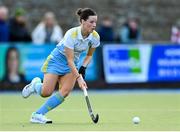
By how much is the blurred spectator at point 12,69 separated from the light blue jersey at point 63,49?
8.03 m

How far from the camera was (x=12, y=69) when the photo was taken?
1900cm

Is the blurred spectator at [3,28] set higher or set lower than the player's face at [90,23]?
lower

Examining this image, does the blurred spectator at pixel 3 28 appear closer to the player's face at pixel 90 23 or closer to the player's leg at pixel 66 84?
the player's leg at pixel 66 84

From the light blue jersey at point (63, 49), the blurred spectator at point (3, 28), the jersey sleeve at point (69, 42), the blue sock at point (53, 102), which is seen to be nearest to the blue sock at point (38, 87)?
the light blue jersey at point (63, 49)

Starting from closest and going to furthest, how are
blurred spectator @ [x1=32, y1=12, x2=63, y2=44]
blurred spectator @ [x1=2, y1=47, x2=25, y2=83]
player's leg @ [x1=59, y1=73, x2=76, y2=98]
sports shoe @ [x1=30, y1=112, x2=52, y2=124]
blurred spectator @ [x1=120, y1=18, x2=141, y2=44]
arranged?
sports shoe @ [x1=30, y1=112, x2=52, y2=124] < player's leg @ [x1=59, y1=73, x2=76, y2=98] < blurred spectator @ [x1=2, y1=47, x2=25, y2=83] < blurred spectator @ [x1=32, y1=12, x2=63, y2=44] < blurred spectator @ [x1=120, y1=18, x2=141, y2=44]

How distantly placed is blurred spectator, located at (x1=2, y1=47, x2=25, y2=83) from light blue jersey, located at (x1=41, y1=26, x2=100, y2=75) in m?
8.03

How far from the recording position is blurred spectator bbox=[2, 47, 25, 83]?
18969 millimetres

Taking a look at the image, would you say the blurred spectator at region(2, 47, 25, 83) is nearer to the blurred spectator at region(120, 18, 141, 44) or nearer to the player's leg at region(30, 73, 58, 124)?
the blurred spectator at region(120, 18, 141, 44)

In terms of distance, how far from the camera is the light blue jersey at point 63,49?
35.2 feet

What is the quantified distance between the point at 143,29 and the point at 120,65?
631 centimetres

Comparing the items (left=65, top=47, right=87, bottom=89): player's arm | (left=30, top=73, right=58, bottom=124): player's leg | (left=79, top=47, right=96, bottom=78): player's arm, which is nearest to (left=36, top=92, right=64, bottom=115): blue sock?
(left=30, top=73, right=58, bottom=124): player's leg

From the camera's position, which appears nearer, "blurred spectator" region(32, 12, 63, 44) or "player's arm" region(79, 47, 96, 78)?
"player's arm" region(79, 47, 96, 78)

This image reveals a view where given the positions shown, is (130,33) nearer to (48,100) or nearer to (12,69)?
(12,69)

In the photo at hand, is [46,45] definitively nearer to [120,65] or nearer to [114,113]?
[120,65]
